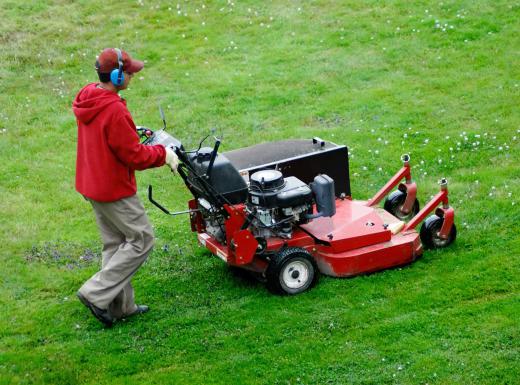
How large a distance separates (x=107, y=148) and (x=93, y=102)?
1.20 feet

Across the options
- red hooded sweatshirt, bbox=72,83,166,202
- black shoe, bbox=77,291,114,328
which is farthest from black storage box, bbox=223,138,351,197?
black shoe, bbox=77,291,114,328

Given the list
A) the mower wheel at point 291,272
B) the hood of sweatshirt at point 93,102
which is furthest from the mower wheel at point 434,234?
the hood of sweatshirt at point 93,102

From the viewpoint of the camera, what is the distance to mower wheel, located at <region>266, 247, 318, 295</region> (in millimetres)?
7395

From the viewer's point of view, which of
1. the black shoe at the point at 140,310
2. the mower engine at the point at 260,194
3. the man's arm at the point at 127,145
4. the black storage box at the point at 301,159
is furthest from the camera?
the black storage box at the point at 301,159

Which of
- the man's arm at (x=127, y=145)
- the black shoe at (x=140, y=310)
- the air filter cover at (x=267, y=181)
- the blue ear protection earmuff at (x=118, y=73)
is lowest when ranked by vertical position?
the black shoe at (x=140, y=310)

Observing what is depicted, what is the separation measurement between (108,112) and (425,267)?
10.2ft

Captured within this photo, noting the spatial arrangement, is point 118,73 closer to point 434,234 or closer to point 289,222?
point 289,222

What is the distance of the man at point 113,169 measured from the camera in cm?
676

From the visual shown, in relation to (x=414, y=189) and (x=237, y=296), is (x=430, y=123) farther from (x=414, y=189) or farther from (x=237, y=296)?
(x=237, y=296)

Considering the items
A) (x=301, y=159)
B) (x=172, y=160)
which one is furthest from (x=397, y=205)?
(x=172, y=160)

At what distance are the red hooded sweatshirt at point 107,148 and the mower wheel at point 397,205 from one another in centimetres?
275

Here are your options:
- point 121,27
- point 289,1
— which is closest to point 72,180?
point 121,27

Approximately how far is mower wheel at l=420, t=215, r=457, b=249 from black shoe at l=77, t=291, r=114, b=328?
2912mm

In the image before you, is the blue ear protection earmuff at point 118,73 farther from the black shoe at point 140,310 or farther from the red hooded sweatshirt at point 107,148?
the black shoe at point 140,310
